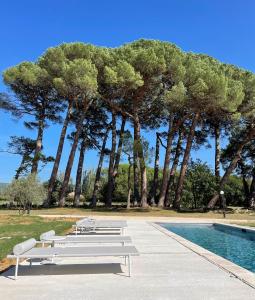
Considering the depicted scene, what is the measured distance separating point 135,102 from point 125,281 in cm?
2700

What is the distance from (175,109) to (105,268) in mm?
25445

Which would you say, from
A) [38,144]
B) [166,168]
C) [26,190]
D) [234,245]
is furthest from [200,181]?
[234,245]

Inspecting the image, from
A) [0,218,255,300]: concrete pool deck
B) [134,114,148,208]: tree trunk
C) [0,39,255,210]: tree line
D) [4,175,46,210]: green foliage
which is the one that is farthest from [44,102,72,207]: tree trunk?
[0,218,255,300]: concrete pool deck

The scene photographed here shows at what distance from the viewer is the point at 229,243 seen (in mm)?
13234

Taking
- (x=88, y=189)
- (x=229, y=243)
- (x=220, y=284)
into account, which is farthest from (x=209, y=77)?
(x=88, y=189)

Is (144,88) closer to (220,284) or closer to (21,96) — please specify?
(21,96)

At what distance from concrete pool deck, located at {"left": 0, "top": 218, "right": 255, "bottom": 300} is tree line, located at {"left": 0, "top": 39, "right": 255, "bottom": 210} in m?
22.8

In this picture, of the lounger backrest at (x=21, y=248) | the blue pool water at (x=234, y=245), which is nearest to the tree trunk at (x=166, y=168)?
the blue pool water at (x=234, y=245)

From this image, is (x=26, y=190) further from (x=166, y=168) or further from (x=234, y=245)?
(x=234, y=245)

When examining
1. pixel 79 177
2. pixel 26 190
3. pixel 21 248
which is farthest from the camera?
pixel 79 177

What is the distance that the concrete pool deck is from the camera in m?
4.97

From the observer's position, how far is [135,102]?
3222 centimetres

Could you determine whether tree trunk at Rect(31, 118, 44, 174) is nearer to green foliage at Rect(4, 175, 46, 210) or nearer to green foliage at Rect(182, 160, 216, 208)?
green foliage at Rect(4, 175, 46, 210)

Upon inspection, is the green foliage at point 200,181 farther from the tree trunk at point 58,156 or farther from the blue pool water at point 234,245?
the blue pool water at point 234,245
